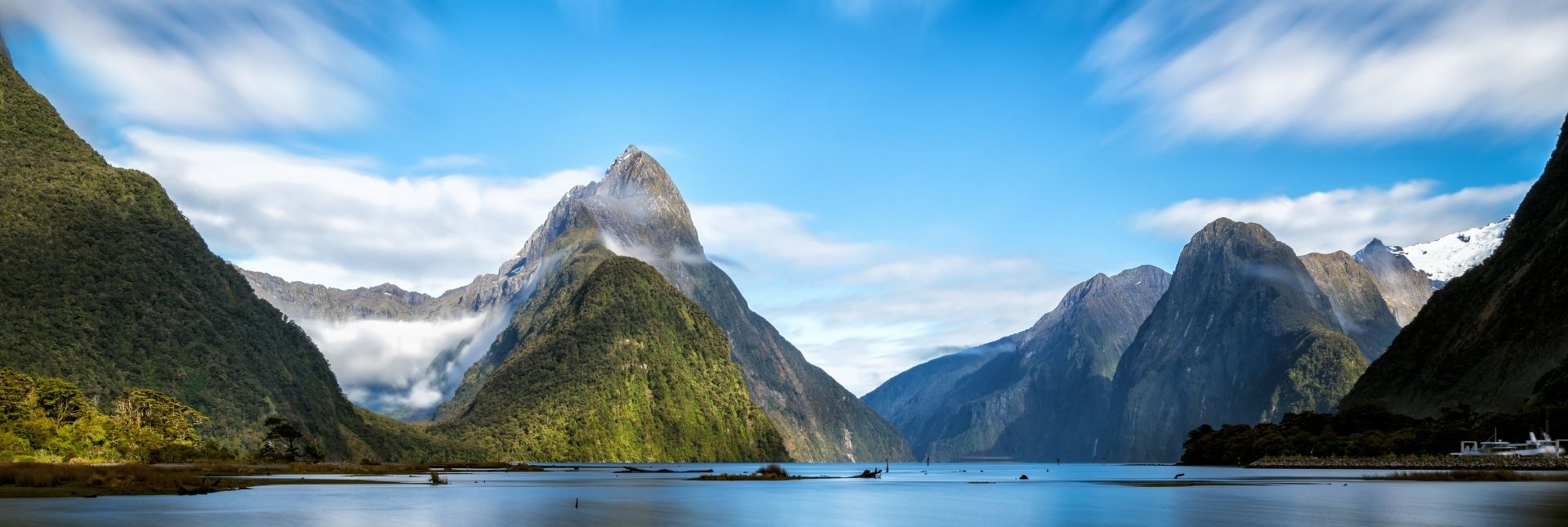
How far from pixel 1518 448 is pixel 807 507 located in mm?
131532

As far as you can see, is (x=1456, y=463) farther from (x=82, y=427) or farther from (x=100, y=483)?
(x=82, y=427)

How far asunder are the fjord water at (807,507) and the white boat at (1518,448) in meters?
57.9

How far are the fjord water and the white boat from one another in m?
57.9

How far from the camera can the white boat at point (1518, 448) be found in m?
152

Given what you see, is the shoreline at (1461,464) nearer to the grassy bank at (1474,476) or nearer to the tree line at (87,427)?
the grassy bank at (1474,476)

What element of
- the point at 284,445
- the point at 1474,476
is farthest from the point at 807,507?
the point at 284,445

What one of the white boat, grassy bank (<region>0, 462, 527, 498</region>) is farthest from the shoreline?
grassy bank (<region>0, 462, 527, 498</region>)

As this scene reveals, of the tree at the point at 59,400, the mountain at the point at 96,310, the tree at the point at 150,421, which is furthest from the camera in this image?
the mountain at the point at 96,310

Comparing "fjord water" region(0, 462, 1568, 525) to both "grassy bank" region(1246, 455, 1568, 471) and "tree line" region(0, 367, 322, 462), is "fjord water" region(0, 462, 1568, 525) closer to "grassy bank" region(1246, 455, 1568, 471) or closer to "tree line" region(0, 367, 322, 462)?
"tree line" region(0, 367, 322, 462)

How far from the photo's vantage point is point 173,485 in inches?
3120

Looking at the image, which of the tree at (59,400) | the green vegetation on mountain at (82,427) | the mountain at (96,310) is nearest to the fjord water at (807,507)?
the green vegetation on mountain at (82,427)

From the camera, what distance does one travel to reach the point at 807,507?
264 ft

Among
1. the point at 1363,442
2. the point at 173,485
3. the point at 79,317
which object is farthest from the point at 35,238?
the point at 1363,442

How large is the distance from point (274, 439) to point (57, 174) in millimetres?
62292
